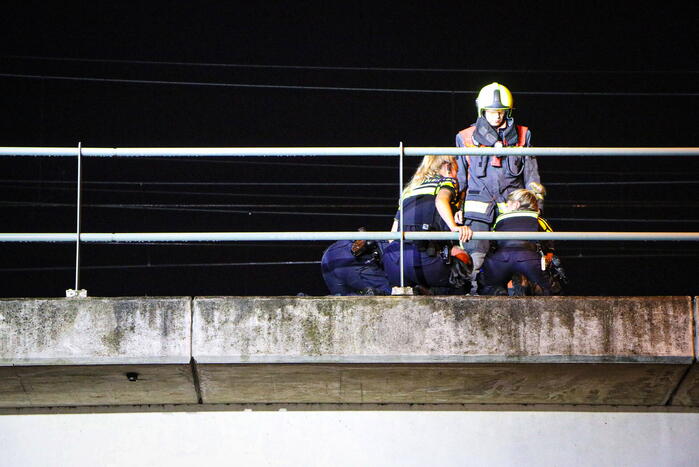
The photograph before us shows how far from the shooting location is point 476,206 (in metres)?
7.22

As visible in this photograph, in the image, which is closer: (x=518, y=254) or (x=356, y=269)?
(x=518, y=254)

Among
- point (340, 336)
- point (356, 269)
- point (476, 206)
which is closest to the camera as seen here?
point (340, 336)

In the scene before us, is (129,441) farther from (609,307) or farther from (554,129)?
(554,129)

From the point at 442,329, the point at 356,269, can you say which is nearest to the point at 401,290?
the point at 442,329

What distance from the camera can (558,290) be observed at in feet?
22.1

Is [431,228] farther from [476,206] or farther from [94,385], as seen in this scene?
[94,385]

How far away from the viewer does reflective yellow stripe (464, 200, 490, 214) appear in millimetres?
7203

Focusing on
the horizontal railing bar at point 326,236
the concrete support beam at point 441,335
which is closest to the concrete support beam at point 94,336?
the concrete support beam at point 441,335

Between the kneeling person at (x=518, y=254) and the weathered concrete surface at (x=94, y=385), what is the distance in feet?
6.23

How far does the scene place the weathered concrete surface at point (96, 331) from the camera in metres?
5.65

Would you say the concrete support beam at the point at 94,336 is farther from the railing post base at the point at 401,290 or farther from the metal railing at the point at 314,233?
the railing post base at the point at 401,290

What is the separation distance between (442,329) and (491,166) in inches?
76.0

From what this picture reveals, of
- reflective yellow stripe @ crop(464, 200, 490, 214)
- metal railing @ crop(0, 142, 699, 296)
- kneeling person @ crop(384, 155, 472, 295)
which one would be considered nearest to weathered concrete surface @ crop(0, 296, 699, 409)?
metal railing @ crop(0, 142, 699, 296)

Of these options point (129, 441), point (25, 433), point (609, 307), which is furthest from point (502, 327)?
point (25, 433)
